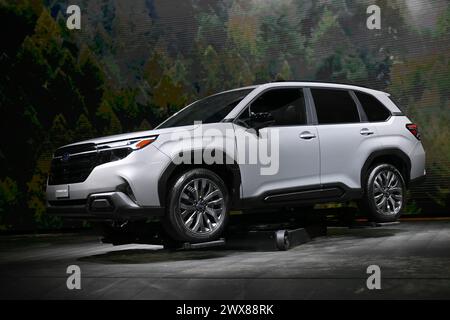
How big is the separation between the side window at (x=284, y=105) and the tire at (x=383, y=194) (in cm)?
145

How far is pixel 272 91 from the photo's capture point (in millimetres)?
8703

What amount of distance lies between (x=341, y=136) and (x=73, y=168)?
351cm

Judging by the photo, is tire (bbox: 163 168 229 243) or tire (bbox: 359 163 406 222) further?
tire (bbox: 359 163 406 222)

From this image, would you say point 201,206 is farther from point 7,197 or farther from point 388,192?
point 7,197

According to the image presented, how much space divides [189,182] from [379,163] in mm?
3247

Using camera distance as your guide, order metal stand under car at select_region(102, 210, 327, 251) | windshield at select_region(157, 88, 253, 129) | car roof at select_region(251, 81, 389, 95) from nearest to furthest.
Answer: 1. metal stand under car at select_region(102, 210, 327, 251)
2. windshield at select_region(157, 88, 253, 129)
3. car roof at select_region(251, 81, 389, 95)

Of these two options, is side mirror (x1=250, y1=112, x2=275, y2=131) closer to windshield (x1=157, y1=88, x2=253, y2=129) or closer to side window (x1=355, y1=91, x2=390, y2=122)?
windshield (x1=157, y1=88, x2=253, y2=129)

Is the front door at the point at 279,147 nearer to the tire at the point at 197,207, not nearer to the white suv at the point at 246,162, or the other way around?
the white suv at the point at 246,162

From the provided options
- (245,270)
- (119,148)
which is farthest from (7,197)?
(245,270)

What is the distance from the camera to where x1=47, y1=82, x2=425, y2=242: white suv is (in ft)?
24.2

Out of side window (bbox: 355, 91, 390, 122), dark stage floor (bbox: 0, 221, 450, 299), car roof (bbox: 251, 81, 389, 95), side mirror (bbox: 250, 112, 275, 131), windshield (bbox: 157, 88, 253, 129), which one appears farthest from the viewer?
side window (bbox: 355, 91, 390, 122)

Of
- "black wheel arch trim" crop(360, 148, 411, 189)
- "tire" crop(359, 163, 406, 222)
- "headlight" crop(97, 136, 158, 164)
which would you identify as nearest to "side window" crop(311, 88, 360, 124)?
"black wheel arch trim" crop(360, 148, 411, 189)

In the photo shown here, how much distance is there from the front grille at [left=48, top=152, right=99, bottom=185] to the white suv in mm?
12

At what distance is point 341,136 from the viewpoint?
8898 mm
